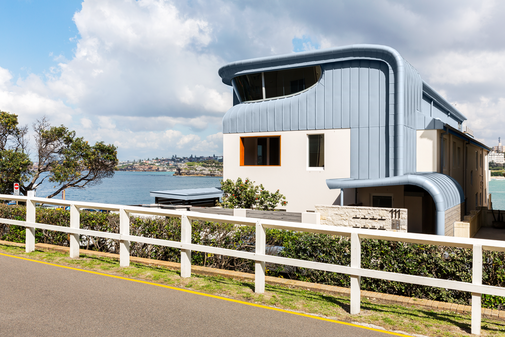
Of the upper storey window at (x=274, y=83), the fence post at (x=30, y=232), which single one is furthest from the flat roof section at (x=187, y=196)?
the fence post at (x=30, y=232)

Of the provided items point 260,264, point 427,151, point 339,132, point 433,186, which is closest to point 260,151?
point 339,132

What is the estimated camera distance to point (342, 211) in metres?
16.1

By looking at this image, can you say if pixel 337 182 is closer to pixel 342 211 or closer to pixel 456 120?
pixel 342 211

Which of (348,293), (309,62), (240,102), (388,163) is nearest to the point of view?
(348,293)

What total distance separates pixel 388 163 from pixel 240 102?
30.3 ft

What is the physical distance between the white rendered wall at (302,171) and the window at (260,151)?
1.86 feet

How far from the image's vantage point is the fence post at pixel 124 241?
26.3ft

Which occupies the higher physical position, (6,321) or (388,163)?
(388,163)

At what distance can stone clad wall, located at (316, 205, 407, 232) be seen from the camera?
15227mm

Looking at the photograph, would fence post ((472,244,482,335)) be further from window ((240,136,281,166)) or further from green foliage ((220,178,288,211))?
window ((240,136,281,166))

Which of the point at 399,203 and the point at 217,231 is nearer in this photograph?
the point at 217,231

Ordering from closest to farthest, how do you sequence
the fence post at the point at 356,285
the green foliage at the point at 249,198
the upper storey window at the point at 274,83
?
1. the fence post at the point at 356,285
2. the green foliage at the point at 249,198
3. the upper storey window at the point at 274,83

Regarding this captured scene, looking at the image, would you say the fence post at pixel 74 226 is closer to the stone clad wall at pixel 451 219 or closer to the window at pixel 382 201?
the stone clad wall at pixel 451 219

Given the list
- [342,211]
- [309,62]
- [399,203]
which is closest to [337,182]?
[342,211]
